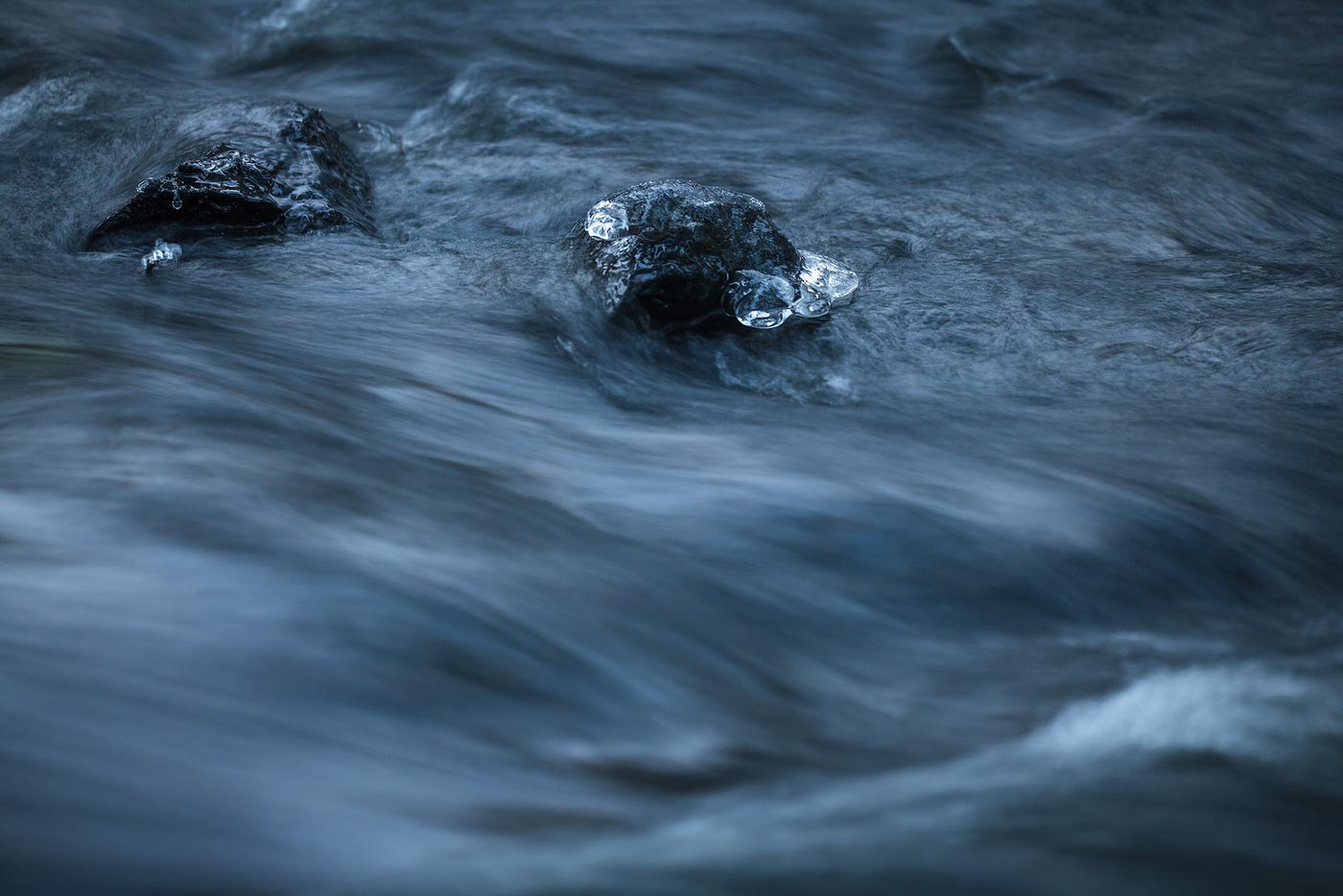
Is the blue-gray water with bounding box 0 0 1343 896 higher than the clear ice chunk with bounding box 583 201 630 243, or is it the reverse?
the clear ice chunk with bounding box 583 201 630 243

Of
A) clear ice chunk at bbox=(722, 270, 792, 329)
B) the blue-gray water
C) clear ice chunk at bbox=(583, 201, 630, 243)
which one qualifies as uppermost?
clear ice chunk at bbox=(583, 201, 630, 243)

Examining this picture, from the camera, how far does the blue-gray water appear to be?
1.87 m

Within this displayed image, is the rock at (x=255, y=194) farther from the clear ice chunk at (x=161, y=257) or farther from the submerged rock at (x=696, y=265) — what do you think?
the submerged rock at (x=696, y=265)

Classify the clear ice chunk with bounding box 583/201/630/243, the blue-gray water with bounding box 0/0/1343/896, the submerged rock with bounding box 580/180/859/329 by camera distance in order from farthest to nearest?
the clear ice chunk with bounding box 583/201/630/243 < the submerged rock with bounding box 580/180/859/329 < the blue-gray water with bounding box 0/0/1343/896

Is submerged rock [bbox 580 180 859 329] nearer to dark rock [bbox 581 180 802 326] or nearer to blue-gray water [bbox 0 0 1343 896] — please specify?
dark rock [bbox 581 180 802 326]

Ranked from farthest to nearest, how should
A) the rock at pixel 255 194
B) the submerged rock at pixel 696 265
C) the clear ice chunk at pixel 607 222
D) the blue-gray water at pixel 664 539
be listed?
the rock at pixel 255 194 → the clear ice chunk at pixel 607 222 → the submerged rock at pixel 696 265 → the blue-gray water at pixel 664 539

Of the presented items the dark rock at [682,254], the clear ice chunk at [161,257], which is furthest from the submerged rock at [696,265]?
the clear ice chunk at [161,257]

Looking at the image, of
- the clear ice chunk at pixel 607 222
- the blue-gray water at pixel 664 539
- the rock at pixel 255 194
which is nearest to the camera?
the blue-gray water at pixel 664 539

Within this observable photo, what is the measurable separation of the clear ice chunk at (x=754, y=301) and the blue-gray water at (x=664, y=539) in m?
0.11

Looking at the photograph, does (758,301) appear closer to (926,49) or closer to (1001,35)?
(926,49)

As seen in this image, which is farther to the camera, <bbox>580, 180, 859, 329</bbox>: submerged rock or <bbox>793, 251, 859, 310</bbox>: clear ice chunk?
<bbox>793, 251, 859, 310</bbox>: clear ice chunk

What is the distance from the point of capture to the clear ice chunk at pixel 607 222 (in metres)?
4.49

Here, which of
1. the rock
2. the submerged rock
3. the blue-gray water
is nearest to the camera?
the blue-gray water

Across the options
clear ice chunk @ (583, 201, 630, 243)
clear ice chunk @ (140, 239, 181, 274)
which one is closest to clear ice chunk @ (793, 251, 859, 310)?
clear ice chunk @ (583, 201, 630, 243)
